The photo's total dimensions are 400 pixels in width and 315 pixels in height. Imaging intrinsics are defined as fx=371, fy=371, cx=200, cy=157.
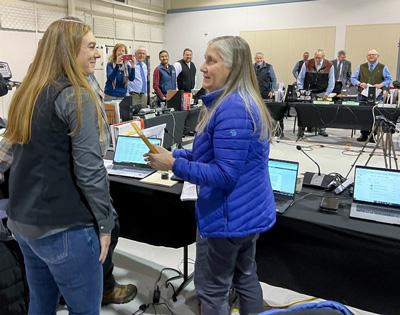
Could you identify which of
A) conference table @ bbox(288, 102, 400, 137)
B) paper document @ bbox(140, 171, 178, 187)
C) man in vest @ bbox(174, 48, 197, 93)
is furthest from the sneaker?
man in vest @ bbox(174, 48, 197, 93)

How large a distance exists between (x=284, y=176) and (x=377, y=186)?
446mm

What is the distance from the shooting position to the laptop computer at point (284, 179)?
1.91 metres

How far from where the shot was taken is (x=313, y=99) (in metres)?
6.41

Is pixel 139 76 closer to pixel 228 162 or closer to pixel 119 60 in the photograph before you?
pixel 119 60

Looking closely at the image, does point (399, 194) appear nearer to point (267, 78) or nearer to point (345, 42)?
point (267, 78)

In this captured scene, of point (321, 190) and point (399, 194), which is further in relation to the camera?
point (321, 190)

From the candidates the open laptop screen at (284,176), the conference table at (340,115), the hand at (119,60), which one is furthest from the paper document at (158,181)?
the conference table at (340,115)

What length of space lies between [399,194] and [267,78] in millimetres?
6035

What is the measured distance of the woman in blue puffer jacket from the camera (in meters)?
1.24

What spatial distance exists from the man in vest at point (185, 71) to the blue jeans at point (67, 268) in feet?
20.9

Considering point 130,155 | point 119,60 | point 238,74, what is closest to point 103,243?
point 238,74

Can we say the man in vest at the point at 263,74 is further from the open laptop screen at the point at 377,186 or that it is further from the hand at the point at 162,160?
the hand at the point at 162,160

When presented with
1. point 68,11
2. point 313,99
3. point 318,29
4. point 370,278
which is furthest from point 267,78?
point 370,278

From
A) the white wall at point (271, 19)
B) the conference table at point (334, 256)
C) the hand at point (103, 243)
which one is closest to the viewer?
the hand at point (103, 243)
